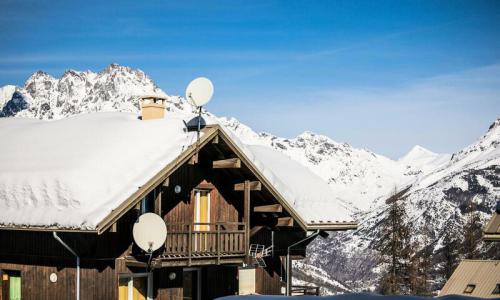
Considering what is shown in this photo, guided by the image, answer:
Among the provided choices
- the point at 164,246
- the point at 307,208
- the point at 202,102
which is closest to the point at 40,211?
the point at 164,246

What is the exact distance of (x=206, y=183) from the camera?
2217 centimetres

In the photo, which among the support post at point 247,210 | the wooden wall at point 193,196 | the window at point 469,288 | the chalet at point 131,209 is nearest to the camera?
the chalet at point 131,209

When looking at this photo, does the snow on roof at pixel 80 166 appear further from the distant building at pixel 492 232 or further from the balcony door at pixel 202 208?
the distant building at pixel 492 232

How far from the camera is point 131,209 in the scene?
19.2 metres

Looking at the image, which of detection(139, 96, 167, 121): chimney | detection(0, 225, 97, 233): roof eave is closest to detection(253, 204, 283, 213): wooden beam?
detection(139, 96, 167, 121): chimney

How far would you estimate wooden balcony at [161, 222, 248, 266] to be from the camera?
19.6m

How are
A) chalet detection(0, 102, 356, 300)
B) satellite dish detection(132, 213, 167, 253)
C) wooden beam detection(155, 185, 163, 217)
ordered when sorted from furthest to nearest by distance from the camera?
wooden beam detection(155, 185, 163, 217) → chalet detection(0, 102, 356, 300) → satellite dish detection(132, 213, 167, 253)

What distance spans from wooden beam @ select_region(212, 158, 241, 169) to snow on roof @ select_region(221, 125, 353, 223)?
208 cm

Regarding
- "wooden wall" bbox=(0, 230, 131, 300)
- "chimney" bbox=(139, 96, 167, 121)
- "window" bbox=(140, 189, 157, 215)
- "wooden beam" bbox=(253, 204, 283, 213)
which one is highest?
"chimney" bbox=(139, 96, 167, 121)

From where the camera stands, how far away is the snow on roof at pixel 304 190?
2476 cm

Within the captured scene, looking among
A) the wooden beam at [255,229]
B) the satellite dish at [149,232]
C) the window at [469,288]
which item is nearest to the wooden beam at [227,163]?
the wooden beam at [255,229]

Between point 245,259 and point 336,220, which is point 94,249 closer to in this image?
point 245,259

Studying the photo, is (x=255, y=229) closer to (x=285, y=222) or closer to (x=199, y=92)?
(x=285, y=222)

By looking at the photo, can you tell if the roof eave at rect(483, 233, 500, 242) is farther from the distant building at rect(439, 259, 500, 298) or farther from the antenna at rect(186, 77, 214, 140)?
the distant building at rect(439, 259, 500, 298)
